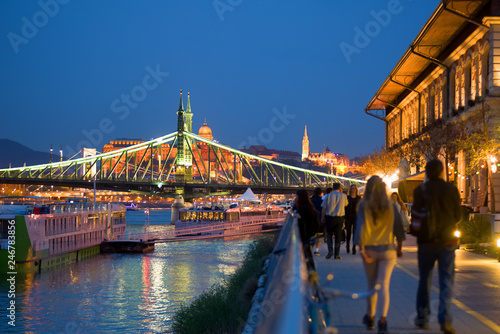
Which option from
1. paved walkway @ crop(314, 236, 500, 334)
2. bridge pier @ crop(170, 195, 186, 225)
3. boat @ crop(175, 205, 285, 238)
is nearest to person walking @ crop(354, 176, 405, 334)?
paved walkway @ crop(314, 236, 500, 334)

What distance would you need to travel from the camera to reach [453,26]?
106 feet

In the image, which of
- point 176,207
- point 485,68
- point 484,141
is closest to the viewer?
point 484,141

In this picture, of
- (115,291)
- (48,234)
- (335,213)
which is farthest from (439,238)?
(48,234)

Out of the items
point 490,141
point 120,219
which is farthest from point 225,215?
point 490,141

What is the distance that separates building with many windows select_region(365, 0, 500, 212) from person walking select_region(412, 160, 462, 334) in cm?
2111

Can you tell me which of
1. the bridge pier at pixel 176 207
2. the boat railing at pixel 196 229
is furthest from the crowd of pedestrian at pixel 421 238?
the bridge pier at pixel 176 207

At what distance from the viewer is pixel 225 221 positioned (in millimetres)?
72500

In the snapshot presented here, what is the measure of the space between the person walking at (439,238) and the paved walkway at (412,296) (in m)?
0.42

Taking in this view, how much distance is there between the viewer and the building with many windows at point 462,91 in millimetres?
27500

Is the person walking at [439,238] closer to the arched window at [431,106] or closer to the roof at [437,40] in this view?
the roof at [437,40]

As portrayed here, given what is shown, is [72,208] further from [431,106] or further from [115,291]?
[431,106]

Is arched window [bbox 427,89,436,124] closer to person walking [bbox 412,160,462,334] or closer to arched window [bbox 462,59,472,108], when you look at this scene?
arched window [bbox 462,59,472,108]

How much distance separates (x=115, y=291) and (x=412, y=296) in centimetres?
2314

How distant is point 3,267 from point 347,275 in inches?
1169
